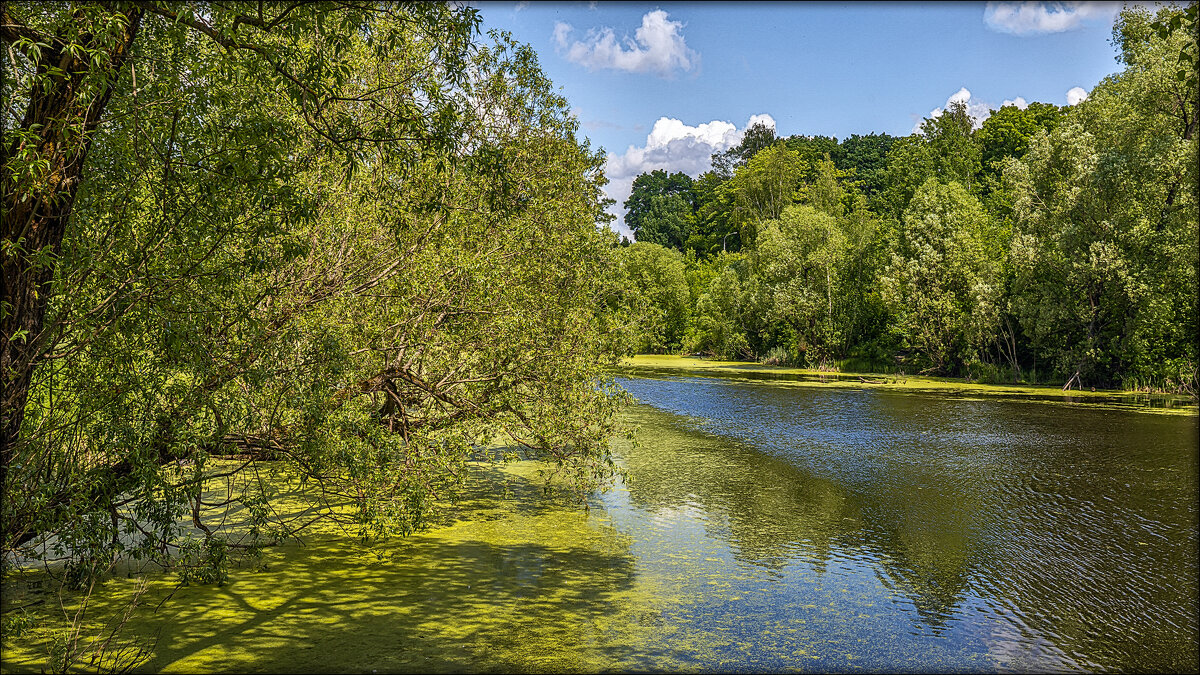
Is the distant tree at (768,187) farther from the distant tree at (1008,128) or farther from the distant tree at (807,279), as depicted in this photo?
the distant tree at (807,279)

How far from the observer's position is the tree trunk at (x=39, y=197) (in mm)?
5098

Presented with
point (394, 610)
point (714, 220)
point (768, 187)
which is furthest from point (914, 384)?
point (714, 220)

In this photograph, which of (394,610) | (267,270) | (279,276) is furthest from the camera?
(279,276)

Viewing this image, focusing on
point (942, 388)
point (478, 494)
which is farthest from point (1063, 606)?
point (942, 388)

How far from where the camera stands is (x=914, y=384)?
117ft

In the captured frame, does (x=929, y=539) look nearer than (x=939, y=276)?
Yes

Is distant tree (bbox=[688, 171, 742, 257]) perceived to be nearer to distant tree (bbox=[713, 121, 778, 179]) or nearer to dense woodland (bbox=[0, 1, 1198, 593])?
distant tree (bbox=[713, 121, 778, 179])

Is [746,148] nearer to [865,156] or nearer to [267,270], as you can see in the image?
[865,156]

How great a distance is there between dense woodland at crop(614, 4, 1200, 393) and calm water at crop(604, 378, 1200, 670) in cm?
343

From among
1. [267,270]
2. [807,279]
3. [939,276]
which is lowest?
[267,270]

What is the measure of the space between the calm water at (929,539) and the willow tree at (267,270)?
295cm

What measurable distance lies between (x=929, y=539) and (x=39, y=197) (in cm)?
1055

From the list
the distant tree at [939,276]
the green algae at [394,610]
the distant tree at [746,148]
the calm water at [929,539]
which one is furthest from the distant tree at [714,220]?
the green algae at [394,610]

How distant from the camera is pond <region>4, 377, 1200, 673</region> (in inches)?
272
